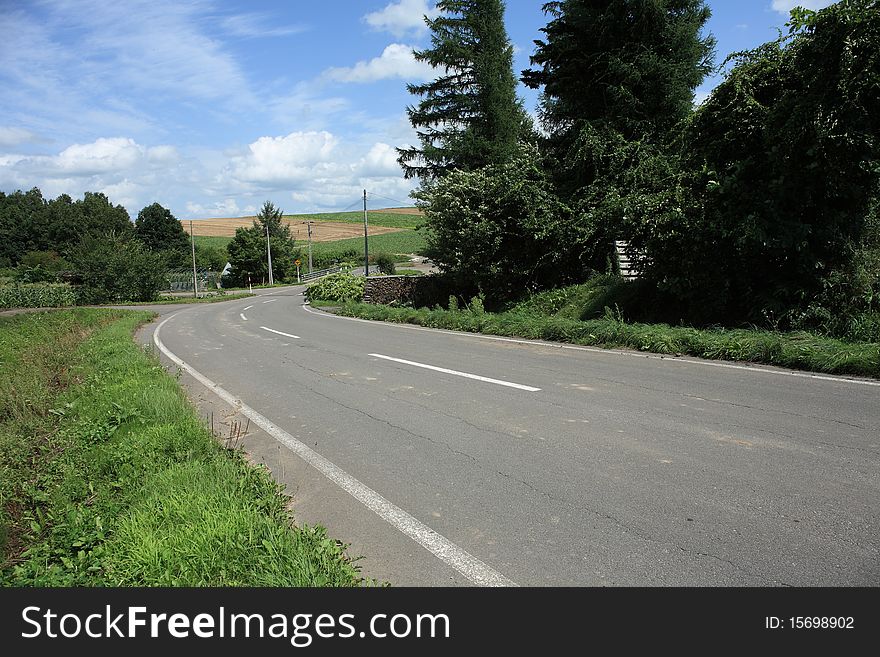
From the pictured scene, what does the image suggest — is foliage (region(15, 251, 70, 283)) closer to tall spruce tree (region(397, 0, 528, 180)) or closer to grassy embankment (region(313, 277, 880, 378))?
tall spruce tree (region(397, 0, 528, 180))

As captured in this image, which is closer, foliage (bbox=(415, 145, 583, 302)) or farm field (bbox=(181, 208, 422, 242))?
foliage (bbox=(415, 145, 583, 302))

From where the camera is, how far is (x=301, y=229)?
111500mm

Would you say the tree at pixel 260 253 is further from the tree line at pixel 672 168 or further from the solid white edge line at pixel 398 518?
the solid white edge line at pixel 398 518

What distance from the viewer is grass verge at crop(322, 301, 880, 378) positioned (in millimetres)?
7340

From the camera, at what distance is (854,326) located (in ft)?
29.2

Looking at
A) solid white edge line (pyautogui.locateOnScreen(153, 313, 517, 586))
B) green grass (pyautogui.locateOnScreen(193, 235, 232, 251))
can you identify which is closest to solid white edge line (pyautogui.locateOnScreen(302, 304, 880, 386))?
solid white edge line (pyautogui.locateOnScreen(153, 313, 517, 586))

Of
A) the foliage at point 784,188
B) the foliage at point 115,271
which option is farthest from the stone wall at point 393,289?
the foliage at point 115,271

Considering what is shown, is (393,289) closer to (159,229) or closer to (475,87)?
(475,87)

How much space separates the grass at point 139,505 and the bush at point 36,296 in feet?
131

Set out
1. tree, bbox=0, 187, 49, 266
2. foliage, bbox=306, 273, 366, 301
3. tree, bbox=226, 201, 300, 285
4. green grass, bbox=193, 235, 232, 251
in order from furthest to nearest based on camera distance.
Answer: green grass, bbox=193, 235, 232, 251, tree, bbox=0, 187, 49, 266, tree, bbox=226, 201, 300, 285, foliage, bbox=306, 273, 366, 301

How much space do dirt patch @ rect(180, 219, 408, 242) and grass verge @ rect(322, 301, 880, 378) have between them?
93.3 meters

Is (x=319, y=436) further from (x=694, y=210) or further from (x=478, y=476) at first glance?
(x=694, y=210)
